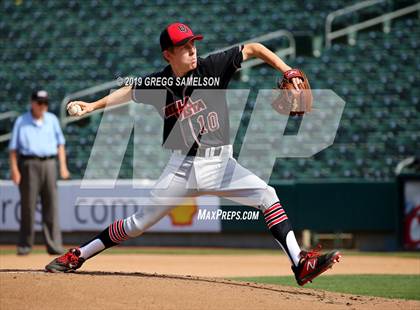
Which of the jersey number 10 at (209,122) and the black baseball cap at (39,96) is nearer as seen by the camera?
the jersey number 10 at (209,122)

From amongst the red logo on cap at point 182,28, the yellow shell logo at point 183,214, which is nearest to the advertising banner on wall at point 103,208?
the yellow shell logo at point 183,214

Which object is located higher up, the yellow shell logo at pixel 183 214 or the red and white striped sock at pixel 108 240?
the red and white striped sock at pixel 108 240

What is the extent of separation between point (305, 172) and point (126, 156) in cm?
369

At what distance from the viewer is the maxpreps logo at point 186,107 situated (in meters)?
6.79

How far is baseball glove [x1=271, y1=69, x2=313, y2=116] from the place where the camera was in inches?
264

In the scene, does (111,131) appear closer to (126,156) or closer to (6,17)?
(126,156)

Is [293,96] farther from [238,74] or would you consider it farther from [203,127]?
[238,74]

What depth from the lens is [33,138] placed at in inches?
468

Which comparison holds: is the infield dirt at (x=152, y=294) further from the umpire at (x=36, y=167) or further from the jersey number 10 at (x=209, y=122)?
the umpire at (x=36, y=167)

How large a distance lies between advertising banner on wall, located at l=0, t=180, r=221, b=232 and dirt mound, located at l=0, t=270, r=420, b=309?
7.73 meters

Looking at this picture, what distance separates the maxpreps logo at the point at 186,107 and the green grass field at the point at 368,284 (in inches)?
97.4

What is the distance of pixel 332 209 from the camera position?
1439 cm

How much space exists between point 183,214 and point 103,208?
4.54 feet

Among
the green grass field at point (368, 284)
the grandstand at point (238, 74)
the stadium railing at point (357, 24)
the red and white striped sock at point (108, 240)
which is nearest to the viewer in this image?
the red and white striped sock at point (108, 240)
